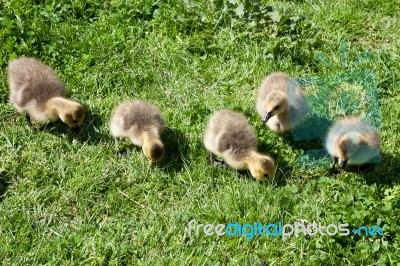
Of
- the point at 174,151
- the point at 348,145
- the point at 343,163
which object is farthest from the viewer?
the point at 174,151

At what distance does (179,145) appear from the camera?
16.9ft

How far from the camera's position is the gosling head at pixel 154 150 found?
4820 millimetres

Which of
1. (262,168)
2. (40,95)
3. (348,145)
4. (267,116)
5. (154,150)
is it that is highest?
(348,145)

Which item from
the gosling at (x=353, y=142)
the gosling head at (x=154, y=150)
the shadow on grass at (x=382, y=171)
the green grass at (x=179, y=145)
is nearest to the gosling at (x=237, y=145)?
the green grass at (x=179, y=145)

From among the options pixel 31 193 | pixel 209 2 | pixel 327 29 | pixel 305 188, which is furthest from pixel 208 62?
pixel 31 193

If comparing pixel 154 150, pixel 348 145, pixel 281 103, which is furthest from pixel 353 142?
pixel 154 150

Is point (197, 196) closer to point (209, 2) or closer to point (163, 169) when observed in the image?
point (163, 169)

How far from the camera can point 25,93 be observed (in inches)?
203

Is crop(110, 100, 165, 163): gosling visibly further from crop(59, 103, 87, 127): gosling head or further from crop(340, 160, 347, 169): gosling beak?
crop(340, 160, 347, 169): gosling beak

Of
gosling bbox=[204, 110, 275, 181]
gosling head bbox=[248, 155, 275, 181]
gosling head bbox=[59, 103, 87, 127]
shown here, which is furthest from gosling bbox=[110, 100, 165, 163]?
gosling head bbox=[248, 155, 275, 181]

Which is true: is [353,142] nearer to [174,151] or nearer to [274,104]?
[274,104]

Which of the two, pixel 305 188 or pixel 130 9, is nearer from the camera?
pixel 305 188

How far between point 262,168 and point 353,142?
0.74 metres

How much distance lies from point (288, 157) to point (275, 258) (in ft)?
3.45
